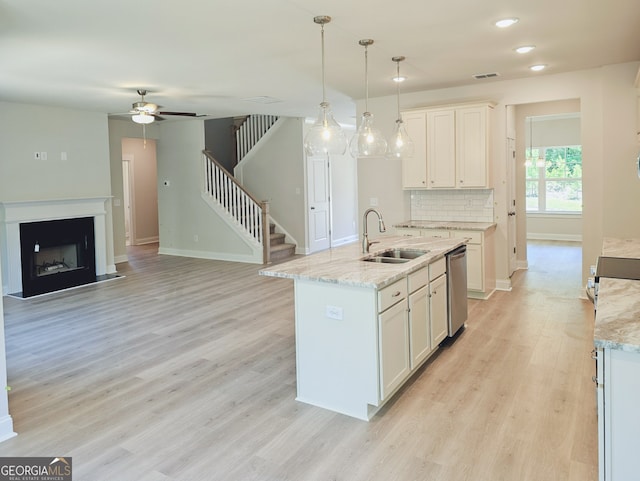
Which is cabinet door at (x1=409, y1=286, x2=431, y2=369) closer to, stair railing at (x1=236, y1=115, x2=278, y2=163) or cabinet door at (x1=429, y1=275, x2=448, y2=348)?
cabinet door at (x1=429, y1=275, x2=448, y2=348)

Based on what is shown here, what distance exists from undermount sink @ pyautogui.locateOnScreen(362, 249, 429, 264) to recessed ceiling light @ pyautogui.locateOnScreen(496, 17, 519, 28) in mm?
1863

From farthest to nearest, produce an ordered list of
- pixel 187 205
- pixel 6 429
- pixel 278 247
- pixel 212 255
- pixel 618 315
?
pixel 187 205 → pixel 212 255 → pixel 278 247 → pixel 6 429 → pixel 618 315

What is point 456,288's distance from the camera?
4.32 metres

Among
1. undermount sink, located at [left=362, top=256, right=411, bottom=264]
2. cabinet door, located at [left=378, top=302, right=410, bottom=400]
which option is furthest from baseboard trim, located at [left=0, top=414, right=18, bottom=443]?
undermount sink, located at [left=362, top=256, right=411, bottom=264]

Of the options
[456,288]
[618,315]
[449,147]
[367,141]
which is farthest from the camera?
[449,147]

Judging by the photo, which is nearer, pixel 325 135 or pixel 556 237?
pixel 325 135

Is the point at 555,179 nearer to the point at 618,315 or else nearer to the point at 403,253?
the point at 403,253

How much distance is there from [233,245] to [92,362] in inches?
200

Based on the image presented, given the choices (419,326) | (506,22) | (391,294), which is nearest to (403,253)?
(419,326)

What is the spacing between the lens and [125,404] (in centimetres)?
328

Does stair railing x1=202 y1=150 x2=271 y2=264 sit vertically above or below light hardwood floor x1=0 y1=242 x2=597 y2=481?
above

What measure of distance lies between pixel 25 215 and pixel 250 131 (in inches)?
185

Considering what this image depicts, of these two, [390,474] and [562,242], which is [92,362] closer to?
[390,474]

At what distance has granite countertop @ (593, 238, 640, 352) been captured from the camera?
5.59 ft
